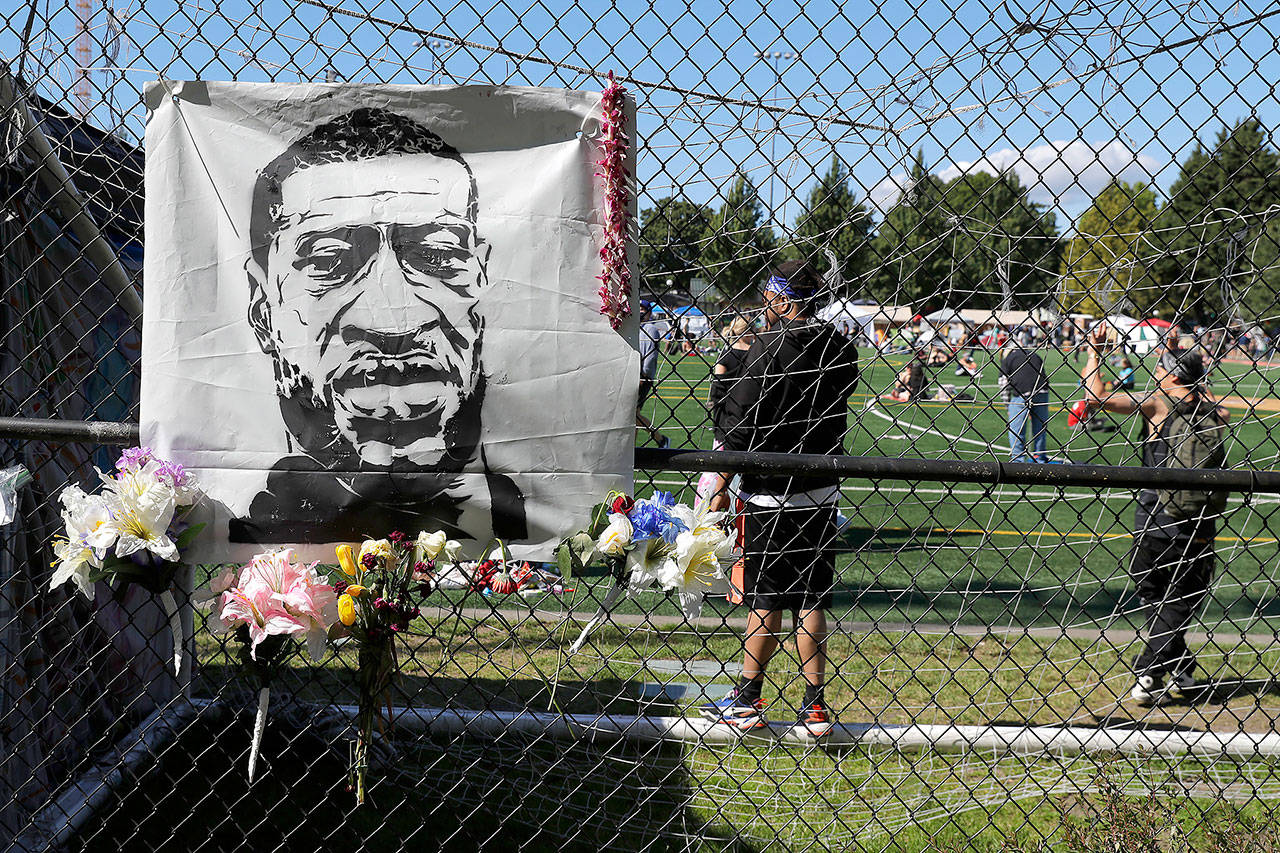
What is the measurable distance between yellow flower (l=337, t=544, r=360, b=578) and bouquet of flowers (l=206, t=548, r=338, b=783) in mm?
85

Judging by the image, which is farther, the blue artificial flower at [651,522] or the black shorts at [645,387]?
the black shorts at [645,387]

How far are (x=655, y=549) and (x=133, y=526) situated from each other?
120 cm

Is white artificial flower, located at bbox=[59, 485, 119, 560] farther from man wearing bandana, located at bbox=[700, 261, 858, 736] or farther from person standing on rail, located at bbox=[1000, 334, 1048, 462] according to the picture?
person standing on rail, located at bbox=[1000, 334, 1048, 462]

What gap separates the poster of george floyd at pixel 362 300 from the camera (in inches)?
88.0

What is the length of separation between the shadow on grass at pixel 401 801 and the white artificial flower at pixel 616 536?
1.32 meters

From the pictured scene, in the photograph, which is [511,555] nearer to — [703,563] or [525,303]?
[703,563]

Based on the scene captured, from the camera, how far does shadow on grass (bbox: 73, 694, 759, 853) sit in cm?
345

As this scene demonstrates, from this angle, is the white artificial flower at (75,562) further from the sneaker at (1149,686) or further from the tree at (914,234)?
the sneaker at (1149,686)

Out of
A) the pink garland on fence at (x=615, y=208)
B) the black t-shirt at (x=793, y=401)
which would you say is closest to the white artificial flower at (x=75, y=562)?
the pink garland on fence at (x=615, y=208)

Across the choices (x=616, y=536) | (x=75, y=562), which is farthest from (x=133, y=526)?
(x=616, y=536)

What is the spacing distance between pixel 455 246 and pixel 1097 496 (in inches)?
72.4

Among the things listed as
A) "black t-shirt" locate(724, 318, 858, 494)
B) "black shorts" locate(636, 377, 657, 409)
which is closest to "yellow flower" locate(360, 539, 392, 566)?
"black shorts" locate(636, 377, 657, 409)

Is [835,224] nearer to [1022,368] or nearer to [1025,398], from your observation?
[1025,398]

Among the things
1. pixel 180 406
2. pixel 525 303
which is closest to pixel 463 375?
pixel 525 303
